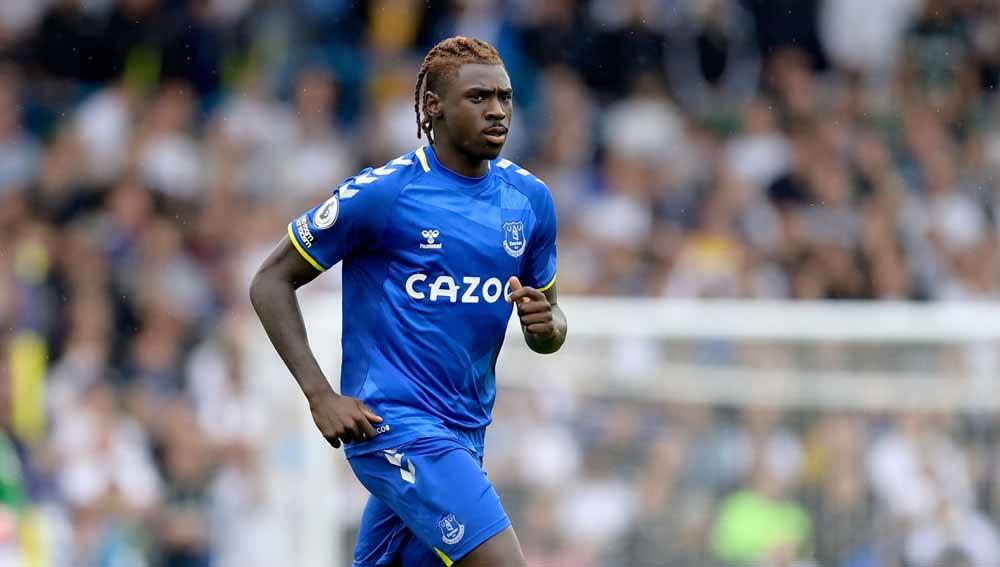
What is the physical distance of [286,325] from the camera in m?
5.31

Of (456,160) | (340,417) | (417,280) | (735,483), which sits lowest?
(735,483)

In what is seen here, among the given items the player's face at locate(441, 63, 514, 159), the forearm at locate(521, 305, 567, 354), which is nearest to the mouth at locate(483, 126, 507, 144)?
the player's face at locate(441, 63, 514, 159)

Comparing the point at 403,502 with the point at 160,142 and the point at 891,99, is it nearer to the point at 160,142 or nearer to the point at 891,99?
the point at 160,142

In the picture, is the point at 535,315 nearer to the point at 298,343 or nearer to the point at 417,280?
the point at 417,280

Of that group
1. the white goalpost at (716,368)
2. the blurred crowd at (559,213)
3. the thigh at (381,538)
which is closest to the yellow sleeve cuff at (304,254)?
the thigh at (381,538)

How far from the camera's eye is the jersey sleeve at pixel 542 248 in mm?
5633

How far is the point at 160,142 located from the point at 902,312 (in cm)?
563

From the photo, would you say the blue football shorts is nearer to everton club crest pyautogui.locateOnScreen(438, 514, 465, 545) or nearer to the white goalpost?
everton club crest pyautogui.locateOnScreen(438, 514, 465, 545)

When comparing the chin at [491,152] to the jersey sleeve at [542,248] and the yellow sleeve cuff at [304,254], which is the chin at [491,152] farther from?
the yellow sleeve cuff at [304,254]

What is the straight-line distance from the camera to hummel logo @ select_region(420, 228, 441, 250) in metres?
5.38

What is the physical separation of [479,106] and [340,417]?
103 cm

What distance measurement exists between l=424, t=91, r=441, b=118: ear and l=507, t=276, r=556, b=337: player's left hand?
578 millimetres

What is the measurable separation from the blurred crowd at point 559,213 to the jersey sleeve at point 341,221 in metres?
4.40

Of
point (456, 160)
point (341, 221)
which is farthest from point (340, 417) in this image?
point (456, 160)
